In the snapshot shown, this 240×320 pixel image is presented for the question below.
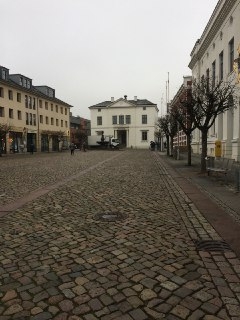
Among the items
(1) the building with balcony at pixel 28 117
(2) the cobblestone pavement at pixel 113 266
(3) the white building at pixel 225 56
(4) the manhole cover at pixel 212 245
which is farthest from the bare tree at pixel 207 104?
(1) the building with balcony at pixel 28 117

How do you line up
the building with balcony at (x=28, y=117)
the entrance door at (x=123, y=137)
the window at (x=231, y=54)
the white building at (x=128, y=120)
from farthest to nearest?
1. the entrance door at (x=123, y=137)
2. the white building at (x=128, y=120)
3. the building with balcony at (x=28, y=117)
4. the window at (x=231, y=54)

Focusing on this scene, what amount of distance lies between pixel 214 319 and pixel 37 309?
5.73 feet

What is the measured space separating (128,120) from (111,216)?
7737cm

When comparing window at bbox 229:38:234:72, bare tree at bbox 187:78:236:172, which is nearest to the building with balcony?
window at bbox 229:38:234:72

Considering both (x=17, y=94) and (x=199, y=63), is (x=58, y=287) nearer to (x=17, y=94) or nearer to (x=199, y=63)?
(x=199, y=63)

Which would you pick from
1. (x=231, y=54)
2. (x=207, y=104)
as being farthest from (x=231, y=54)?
(x=207, y=104)

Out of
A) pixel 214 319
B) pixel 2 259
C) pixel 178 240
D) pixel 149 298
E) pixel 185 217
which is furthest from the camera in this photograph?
pixel 185 217

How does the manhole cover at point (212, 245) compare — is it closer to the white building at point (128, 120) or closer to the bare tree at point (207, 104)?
the bare tree at point (207, 104)

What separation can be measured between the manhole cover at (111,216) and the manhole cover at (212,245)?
6.81ft

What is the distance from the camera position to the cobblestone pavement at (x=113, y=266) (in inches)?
142

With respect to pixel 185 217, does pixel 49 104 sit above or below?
above

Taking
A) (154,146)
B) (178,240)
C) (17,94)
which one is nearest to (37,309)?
(178,240)

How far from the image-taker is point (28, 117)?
2111 inches

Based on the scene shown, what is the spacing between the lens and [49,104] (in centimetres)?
6153
